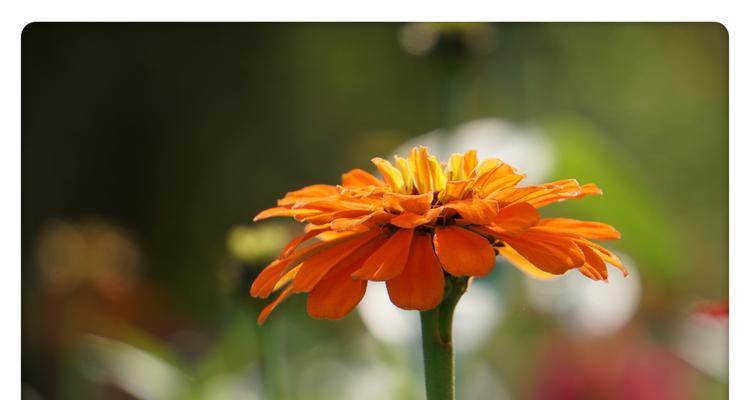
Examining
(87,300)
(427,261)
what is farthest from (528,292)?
(427,261)

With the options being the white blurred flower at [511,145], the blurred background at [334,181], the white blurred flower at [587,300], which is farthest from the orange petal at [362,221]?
the white blurred flower at [587,300]

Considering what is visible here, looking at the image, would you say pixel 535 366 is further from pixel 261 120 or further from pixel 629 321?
pixel 261 120

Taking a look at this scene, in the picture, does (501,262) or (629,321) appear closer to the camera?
(501,262)

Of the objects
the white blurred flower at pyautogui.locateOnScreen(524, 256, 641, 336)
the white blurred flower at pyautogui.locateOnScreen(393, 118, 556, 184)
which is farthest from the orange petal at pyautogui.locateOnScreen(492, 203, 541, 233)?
the white blurred flower at pyautogui.locateOnScreen(524, 256, 641, 336)

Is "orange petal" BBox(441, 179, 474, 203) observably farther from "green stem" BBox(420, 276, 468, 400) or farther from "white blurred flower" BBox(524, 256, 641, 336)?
"white blurred flower" BBox(524, 256, 641, 336)

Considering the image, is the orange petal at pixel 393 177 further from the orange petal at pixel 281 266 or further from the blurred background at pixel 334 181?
the blurred background at pixel 334 181

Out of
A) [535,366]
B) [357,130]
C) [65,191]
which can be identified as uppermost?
[357,130]

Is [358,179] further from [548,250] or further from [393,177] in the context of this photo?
[548,250]
